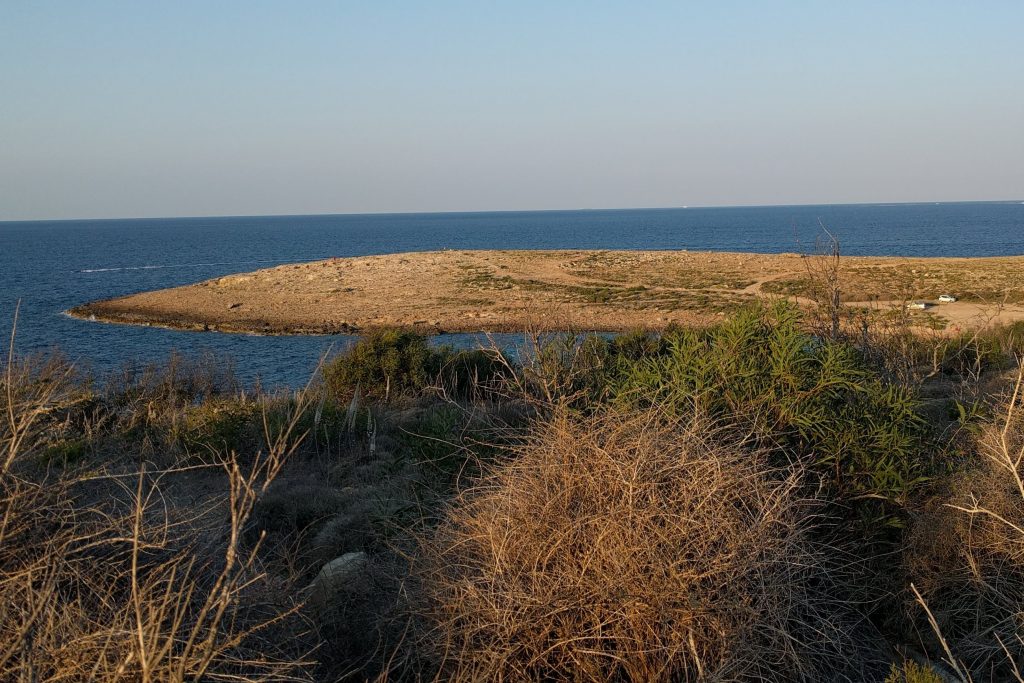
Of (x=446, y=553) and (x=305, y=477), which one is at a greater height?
(x=446, y=553)

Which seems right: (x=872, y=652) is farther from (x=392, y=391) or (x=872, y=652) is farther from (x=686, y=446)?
(x=392, y=391)

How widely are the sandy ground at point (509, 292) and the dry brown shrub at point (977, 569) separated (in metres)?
24.7

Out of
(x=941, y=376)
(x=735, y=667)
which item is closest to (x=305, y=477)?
(x=735, y=667)

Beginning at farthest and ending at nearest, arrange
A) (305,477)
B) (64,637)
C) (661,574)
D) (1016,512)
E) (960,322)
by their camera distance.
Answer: (960,322) → (305,477) → (1016,512) → (661,574) → (64,637)

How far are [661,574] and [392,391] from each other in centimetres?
1484

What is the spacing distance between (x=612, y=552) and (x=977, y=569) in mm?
3193

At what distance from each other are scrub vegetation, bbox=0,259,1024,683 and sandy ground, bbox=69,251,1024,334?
2448cm

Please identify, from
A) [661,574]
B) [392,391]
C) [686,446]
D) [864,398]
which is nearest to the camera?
[661,574]

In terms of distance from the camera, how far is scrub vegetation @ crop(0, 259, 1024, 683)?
446cm

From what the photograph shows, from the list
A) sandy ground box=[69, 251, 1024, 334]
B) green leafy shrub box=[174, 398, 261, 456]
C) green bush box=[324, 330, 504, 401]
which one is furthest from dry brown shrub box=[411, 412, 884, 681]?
sandy ground box=[69, 251, 1024, 334]

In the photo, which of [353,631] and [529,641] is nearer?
[529,641]

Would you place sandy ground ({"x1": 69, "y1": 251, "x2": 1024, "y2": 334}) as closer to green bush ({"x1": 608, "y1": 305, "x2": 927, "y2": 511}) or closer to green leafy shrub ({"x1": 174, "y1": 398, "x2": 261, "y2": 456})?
green leafy shrub ({"x1": 174, "y1": 398, "x2": 261, "y2": 456})

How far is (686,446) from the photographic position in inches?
218

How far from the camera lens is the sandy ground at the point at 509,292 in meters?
39.2
